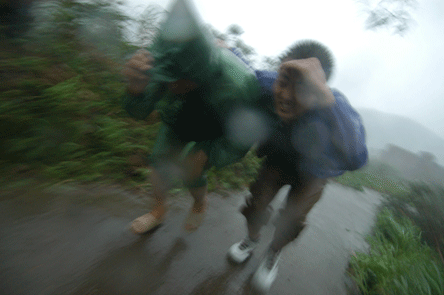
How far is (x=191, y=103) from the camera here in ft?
3.95

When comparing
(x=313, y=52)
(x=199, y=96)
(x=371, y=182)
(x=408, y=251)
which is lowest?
(x=371, y=182)

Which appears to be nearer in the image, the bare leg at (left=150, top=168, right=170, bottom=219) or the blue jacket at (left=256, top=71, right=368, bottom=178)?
the blue jacket at (left=256, top=71, right=368, bottom=178)

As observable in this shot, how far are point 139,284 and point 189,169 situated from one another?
699mm

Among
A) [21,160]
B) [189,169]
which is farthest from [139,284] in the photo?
[21,160]

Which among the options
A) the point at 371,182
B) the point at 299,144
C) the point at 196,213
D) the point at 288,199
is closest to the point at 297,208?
the point at 288,199

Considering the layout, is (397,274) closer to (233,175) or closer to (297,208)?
(297,208)

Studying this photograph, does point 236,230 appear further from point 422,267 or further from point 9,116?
point 9,116

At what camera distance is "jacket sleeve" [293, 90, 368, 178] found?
1016 mm

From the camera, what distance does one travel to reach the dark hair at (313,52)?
1182mm

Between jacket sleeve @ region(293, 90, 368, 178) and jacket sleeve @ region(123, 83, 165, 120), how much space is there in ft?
2.64

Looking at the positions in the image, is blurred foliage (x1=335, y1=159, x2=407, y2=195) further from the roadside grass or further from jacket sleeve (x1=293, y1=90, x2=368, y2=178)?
jacket sleeve (x1=293, y1=90, x2=368, y2=178)

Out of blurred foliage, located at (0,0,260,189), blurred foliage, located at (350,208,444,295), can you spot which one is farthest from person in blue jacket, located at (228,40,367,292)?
blurred foliage, located at (0,0,260,189)

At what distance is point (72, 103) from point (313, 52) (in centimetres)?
241

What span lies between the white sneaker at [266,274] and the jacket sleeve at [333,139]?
69cm
